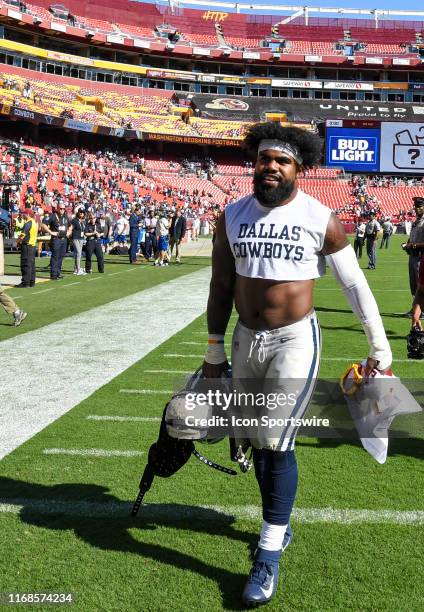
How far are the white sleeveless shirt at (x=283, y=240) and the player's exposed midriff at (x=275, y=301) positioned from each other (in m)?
0.03

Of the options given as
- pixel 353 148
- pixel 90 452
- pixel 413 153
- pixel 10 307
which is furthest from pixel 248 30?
pixel 90 452

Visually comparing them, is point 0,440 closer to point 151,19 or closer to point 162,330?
point 162,330

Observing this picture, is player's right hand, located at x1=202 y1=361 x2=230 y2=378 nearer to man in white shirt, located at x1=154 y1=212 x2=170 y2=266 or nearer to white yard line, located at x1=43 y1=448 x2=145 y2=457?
white yard line, located at x1=43 y1=448 x2=145 y2=457

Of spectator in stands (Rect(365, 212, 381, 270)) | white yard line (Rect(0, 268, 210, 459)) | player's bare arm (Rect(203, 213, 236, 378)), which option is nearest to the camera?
player's bare arm (Rect(203, 213, 236, 378))

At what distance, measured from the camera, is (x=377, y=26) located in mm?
79750

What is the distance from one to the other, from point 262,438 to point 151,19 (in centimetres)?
7595

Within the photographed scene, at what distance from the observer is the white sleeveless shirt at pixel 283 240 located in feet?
9.59

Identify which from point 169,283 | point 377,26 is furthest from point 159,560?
point 377,26

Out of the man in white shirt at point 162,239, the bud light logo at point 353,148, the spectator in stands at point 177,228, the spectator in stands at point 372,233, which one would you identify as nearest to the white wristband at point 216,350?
the spectator in stands at point 372,233

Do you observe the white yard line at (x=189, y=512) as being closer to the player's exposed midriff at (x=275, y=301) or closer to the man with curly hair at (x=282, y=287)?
the man with curly hair at (x=282, y=287)

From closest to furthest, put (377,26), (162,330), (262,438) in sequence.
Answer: (262,438) → (162,330) → (377,26)

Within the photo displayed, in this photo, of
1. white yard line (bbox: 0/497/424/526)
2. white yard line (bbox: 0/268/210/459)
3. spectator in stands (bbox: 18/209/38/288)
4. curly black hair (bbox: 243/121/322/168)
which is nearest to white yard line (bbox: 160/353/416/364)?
white yard line (bbox: 0/268/210/459)

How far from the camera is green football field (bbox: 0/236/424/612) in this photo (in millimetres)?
2836

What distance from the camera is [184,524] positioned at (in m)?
3.49
